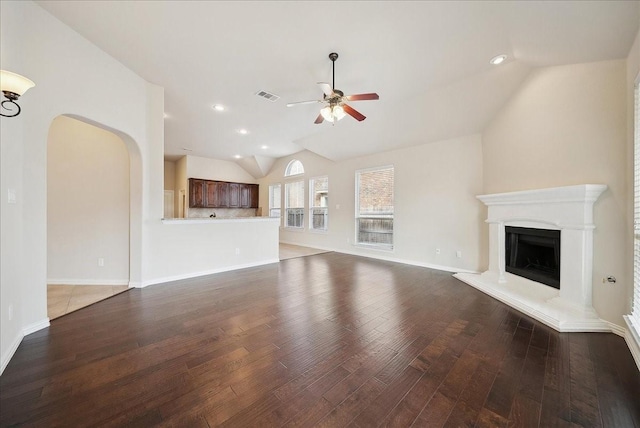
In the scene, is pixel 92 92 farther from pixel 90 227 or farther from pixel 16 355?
pixel 16 355

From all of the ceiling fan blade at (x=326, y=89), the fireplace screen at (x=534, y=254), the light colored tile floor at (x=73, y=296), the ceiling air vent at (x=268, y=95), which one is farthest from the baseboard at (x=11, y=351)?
the fireplace screen at (x=534, y=254)

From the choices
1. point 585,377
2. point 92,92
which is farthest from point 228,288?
point 585,377

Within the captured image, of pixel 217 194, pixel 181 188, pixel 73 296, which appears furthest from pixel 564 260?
pixel 181 188

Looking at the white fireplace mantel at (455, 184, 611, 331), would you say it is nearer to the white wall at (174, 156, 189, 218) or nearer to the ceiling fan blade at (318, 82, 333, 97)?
the ceiling fan blade at (318, 82, 333, 97)

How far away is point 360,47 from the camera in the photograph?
2811 millimetres

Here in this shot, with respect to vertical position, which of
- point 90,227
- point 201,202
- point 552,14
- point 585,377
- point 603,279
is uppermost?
point 552,14

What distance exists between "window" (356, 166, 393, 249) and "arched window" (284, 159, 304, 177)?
248cm

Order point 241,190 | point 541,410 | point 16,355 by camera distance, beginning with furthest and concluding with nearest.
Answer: point 241,190 → point 16,355 → point 541,410

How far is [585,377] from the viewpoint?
1774mm

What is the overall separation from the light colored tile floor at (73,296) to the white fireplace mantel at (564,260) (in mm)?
5456

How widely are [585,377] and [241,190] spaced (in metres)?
9.45

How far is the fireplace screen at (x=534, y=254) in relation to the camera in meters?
3.07

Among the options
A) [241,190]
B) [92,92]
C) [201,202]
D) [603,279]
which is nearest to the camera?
[603,279]

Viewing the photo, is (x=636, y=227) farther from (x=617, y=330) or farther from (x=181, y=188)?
(x=181, y=188)
